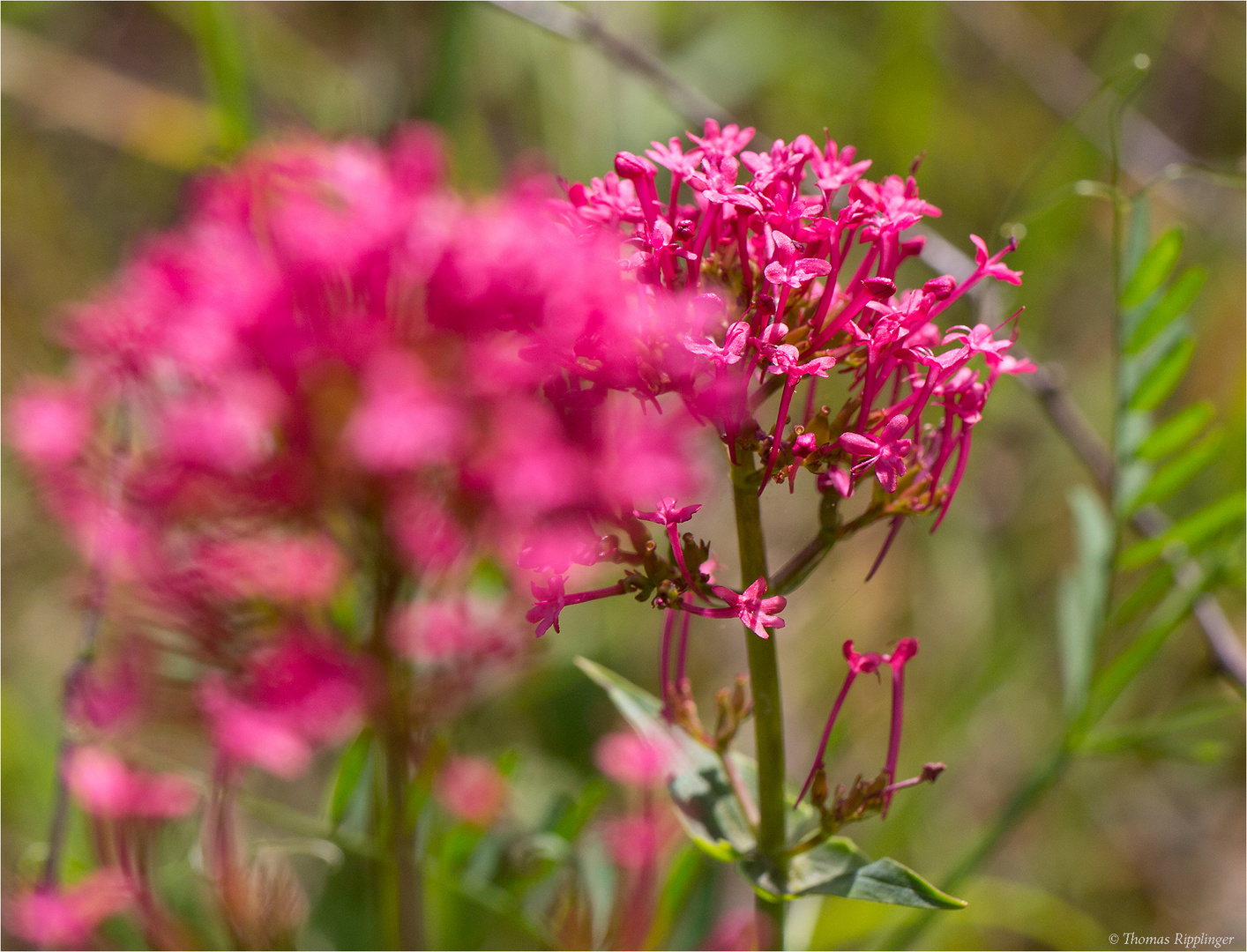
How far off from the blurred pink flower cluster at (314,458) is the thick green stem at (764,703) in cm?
19

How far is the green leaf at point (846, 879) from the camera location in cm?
47

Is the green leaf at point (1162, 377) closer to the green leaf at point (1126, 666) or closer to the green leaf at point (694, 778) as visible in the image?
the green leaf at point (1126, 666)

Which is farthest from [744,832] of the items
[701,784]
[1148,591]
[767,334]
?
[1148,591]

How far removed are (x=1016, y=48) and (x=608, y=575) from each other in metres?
1.22

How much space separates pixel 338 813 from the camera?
0.77 metres

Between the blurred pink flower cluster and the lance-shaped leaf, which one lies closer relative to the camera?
the lance-shaped leaf

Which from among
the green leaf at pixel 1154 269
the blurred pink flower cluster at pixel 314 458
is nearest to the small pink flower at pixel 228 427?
the blurred pink flower cluster at pixel 314 458

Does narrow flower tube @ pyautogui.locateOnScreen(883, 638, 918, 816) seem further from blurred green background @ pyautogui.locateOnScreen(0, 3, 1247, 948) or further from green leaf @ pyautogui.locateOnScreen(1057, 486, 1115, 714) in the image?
blurred green background @ pyautogui.locateOnScreen(0, 3, 1247, 948)

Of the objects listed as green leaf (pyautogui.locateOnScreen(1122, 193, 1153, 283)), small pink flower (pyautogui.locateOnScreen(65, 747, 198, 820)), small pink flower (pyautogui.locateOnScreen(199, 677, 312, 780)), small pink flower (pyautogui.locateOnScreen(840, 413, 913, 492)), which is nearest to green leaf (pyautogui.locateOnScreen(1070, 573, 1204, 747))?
green leaf (pyautogui.locateOnScreen(1122, 193, 1153, 283))

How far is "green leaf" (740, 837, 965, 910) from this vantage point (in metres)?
0.47

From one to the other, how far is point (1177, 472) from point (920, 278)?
642 millimetres

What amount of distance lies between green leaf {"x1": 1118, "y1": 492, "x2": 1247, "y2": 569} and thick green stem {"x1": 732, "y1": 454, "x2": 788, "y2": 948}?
0.43 m

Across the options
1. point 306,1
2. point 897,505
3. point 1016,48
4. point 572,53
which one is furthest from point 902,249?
point 306,1

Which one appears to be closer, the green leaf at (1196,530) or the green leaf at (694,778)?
the green leaf at (694,778)
